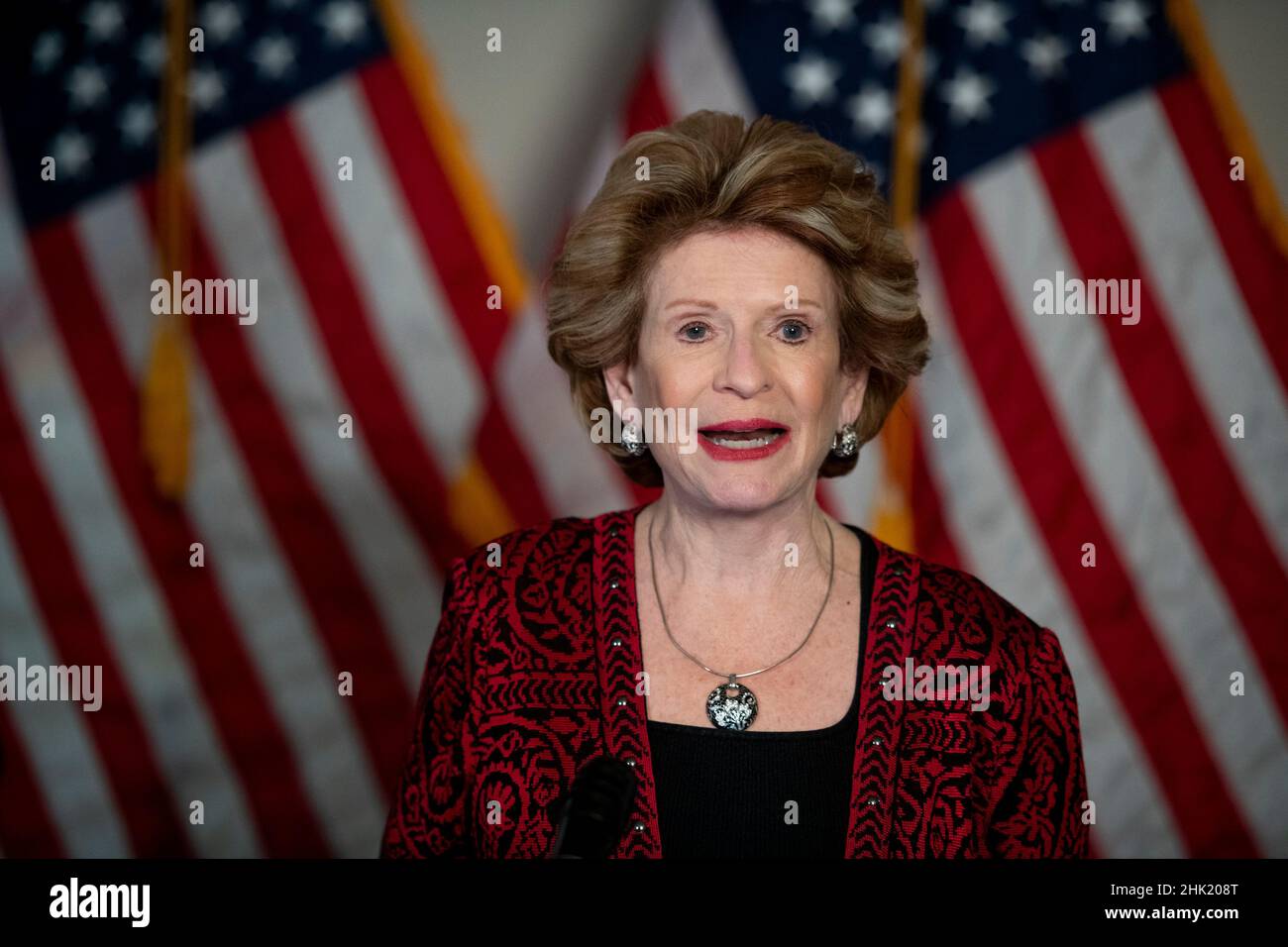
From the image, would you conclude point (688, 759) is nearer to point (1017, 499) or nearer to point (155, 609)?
point (1017, 499)

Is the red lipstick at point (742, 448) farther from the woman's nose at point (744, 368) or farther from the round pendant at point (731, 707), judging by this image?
the round pendant at point (731, 707)

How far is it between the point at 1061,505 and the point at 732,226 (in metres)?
1.44

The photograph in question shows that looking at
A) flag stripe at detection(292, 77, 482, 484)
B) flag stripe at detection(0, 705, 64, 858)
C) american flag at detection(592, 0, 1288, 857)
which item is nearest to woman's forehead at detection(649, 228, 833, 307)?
american flag at detection(592, 0, 1288, 857)

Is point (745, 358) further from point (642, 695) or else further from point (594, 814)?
point (594, 814)

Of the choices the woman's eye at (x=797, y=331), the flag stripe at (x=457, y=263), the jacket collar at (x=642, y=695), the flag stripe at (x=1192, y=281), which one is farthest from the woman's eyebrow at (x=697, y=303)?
the flag stripe at (x=1192, y=281)

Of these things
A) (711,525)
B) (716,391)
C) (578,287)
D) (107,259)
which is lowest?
(711,525)

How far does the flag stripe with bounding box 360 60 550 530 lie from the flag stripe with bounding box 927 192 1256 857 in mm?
1011

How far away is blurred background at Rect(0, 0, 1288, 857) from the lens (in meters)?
2.92

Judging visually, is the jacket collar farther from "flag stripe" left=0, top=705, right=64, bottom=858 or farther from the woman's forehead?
"flag stripe" left=0, top=705, right=64, bottom=858

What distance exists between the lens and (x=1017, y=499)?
2941 millimetres

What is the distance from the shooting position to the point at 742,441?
5.90 feet

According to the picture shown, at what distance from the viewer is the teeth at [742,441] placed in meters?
1.79
